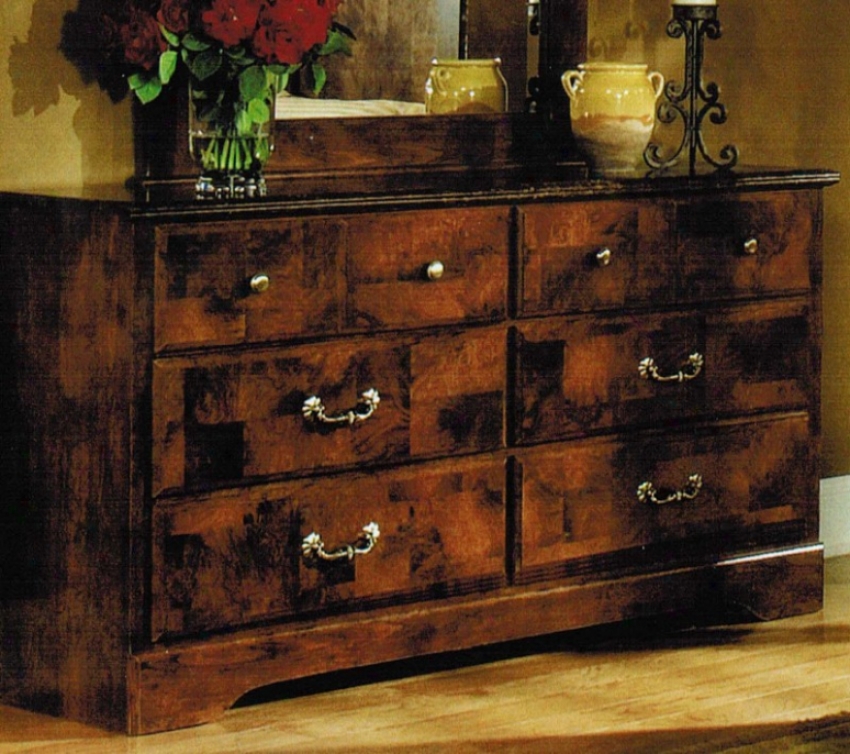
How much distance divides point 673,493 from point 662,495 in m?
0.02

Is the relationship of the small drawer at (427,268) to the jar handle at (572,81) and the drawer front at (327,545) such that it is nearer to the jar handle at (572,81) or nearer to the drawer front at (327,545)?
the drawer front at (327,545)

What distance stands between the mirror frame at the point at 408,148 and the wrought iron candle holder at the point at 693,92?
186 mm

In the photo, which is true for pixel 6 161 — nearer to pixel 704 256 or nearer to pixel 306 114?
pixel 306 114

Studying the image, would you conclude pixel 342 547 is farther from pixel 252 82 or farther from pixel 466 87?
pixel 466 87

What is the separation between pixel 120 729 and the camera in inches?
117

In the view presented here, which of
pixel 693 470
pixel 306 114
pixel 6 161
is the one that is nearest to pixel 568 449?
pixel 693 470

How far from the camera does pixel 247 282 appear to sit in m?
2.94

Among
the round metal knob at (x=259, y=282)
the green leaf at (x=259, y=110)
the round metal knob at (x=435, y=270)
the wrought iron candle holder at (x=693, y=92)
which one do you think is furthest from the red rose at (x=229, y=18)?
the wrought iron candle holder at (x=693, y=92)

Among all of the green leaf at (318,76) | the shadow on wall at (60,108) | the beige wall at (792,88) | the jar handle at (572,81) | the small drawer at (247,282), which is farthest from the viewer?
the beige wall at (792,88)

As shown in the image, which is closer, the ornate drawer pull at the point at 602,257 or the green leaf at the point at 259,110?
the green leaf at the point at 259,110

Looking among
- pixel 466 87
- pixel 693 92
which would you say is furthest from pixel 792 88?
pixel 466 87

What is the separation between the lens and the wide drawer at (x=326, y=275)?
289cm

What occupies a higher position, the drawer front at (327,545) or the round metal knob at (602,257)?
the round metal knob at (602,257)

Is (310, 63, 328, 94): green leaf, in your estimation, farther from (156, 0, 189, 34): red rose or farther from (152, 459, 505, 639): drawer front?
(152, 459, 505, 639): drawer front
